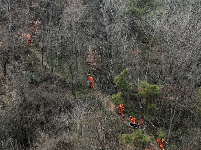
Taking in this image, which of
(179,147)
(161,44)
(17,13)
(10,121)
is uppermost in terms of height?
(17,13)

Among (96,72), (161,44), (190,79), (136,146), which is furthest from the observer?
(96,72)

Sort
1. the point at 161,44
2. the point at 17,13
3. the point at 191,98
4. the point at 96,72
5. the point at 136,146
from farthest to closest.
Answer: the point at 17,13
the point at 96,72
the point at 161,44
the point at 191,98
the point at 136,146

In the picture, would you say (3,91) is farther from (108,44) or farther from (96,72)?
(108,44)

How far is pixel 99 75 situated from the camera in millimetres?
16016

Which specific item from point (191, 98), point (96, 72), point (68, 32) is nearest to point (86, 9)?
point (68, 32)

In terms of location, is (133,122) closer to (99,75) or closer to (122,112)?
(122,112)

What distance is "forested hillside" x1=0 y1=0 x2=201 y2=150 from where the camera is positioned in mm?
10398

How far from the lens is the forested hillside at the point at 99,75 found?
10.4 metres

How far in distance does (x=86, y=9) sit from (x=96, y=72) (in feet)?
21.8

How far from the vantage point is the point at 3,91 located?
1291 cm

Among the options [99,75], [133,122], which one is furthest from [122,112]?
[99,75]

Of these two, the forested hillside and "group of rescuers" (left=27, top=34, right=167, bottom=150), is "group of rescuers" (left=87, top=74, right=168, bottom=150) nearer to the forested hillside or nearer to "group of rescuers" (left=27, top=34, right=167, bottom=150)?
"group of rescuers" (left=27, top=34, right=167, bottom=150)

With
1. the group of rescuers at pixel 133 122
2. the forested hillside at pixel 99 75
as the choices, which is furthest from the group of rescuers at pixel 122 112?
the forested hillside at pixel 99 75

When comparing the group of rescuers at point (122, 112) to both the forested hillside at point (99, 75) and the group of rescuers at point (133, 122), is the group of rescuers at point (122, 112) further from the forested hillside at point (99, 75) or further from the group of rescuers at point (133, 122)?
the forested hillside at point (99, 75)
